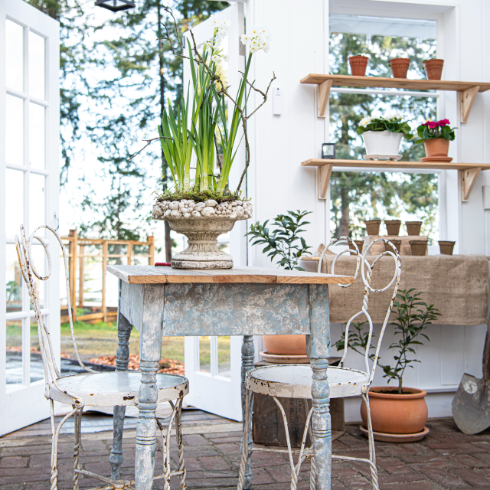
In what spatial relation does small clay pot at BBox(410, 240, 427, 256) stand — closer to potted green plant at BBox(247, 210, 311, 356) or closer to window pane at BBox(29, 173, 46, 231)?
potted green plant at BBox(247, 210, 311, 356)

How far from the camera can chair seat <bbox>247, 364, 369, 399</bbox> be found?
1.77m

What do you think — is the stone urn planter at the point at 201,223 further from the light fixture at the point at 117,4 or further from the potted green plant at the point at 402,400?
the light fixture at the point at 117,4

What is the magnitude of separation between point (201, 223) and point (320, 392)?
0.65 metres

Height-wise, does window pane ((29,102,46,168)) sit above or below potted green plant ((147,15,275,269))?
above

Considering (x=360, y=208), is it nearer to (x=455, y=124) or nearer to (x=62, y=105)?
(x=455, y=124)

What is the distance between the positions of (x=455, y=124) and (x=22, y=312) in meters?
2.75

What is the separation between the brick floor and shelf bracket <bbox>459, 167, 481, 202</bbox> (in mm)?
1344

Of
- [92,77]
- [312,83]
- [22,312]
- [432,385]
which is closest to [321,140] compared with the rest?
[312,83]

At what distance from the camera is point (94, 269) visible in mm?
8297

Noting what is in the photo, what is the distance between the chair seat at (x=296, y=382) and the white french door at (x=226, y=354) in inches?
49.0

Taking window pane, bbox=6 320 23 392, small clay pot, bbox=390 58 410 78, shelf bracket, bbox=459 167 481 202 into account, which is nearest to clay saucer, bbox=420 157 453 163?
shelf bracket, bbox=459 167 481 202

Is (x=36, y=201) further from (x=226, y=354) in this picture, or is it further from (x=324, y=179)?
(x=324, y=179)

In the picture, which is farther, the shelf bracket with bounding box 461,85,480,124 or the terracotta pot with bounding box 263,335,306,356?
the shelf bracket with bounding box 461,85,480,124

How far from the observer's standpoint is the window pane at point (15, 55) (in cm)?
322
